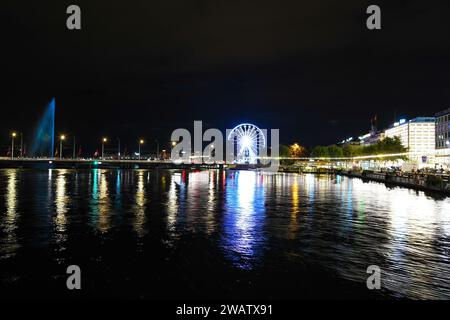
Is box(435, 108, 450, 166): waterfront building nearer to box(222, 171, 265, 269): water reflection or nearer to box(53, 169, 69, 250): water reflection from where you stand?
box(222, 171, 265, 269): water reflection

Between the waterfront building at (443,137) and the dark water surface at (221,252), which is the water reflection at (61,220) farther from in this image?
the waterfront building at (443,137)

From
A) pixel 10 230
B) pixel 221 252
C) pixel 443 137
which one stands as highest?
pixel 443 137

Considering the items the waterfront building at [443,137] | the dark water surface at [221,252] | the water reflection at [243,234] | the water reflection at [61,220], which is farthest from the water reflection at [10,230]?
the waterfront building at [443,137]

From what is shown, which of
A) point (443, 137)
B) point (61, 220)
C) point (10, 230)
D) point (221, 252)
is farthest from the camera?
point (443, 137)

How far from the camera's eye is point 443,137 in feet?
439

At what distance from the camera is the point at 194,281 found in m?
11.3

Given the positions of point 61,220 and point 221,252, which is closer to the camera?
point 221,252

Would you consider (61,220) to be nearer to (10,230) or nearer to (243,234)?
(10,230)

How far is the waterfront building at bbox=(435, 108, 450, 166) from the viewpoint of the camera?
127 metres

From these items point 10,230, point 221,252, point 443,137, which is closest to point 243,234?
point 221,252

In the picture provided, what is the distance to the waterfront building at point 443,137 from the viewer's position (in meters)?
127

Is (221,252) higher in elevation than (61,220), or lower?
lower
